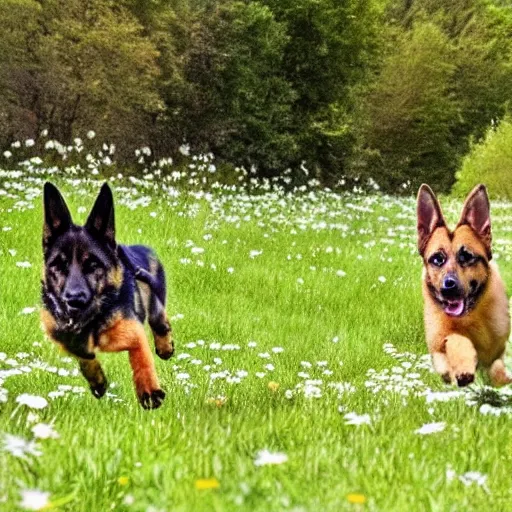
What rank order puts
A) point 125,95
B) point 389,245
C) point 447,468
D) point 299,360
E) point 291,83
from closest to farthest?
point 447,468 < point 299,360 < point 125,95 < point 389,245 < point 291,83

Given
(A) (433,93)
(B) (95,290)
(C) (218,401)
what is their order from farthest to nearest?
1. (A) (433,93)
2. (C) (218,401)
3. (B) (95,290)

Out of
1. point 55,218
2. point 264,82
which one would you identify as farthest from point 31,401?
point 264,82

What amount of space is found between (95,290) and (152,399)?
1.31 ft

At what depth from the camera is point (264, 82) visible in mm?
8727

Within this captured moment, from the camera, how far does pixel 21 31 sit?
18.1ft

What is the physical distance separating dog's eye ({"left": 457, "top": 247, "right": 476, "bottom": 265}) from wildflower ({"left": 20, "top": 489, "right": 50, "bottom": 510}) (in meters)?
1.39

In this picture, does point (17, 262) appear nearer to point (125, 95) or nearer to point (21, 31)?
point (125, 95)

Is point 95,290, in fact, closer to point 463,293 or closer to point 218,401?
point 218,401

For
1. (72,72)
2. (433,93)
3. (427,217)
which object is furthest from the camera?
(433,93)

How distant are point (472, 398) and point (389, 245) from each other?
3044 millimetres

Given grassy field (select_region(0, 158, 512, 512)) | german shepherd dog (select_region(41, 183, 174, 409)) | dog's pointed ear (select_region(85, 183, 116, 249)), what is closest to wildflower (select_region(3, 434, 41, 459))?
grassy field (select_region(0, 158, 512, 512))

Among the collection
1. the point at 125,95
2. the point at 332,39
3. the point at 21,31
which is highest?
the point at 332,39

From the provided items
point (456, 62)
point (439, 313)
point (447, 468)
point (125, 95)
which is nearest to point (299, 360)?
point (439, 313)

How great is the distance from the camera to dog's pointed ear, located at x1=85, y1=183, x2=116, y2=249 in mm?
2338
